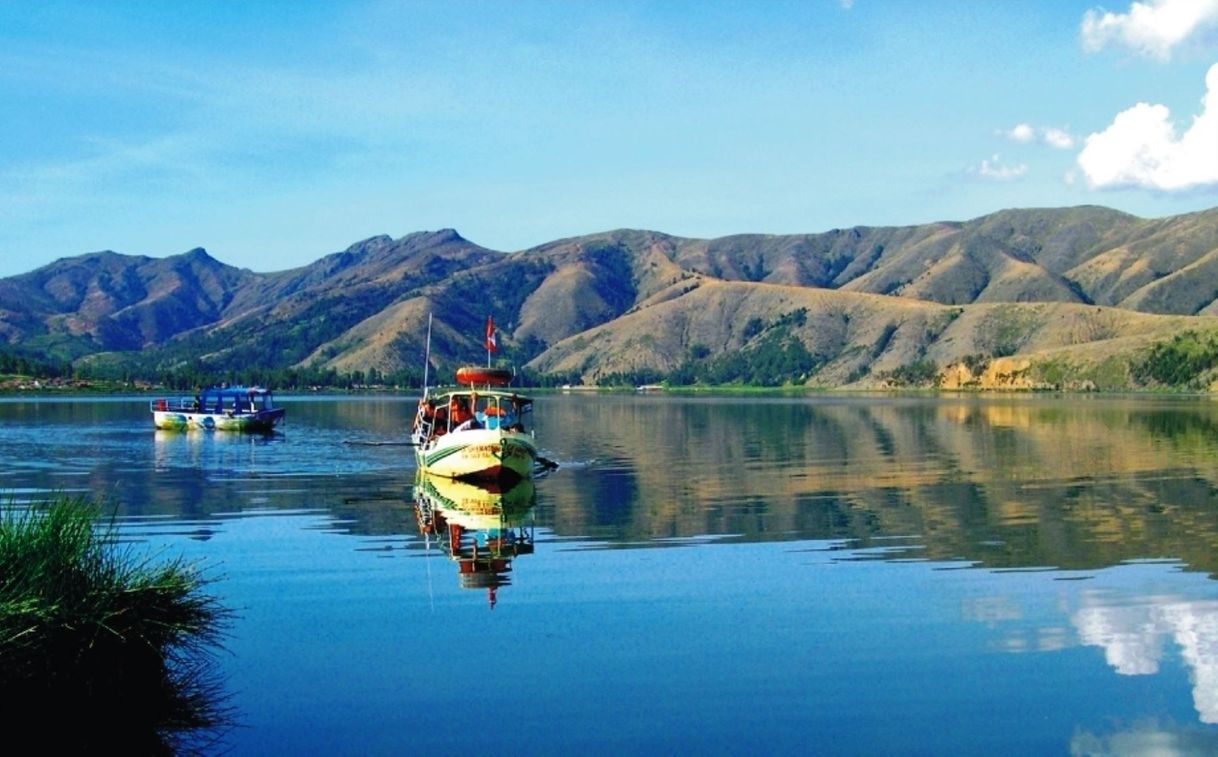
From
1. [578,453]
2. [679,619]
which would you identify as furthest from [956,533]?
[578,453]

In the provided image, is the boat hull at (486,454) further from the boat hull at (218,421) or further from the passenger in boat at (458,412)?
the boat hull at (218,421)

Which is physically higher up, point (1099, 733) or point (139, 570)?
point (139, 570)

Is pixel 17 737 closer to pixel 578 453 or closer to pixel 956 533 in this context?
pixel 956 533

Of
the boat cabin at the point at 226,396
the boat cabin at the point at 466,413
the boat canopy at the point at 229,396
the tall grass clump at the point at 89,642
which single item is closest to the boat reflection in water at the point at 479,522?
the boat cabin at the point at 466,413

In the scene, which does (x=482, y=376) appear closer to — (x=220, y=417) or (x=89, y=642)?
(x=89, y=642)

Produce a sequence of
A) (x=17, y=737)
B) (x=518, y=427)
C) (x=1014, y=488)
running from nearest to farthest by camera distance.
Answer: (x=17, y=737)
(x=1014, y=488)
(x=518, y=427)

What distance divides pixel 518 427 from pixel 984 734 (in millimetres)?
40907

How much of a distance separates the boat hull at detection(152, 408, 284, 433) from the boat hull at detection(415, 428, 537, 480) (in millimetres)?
49991

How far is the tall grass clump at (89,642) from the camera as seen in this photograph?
47.9 feet

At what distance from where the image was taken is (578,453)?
72500 mm

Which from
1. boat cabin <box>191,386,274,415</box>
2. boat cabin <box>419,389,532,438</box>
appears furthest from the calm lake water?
boat cabin <box>191,386,274,415</box>

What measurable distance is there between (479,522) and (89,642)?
24198 mm

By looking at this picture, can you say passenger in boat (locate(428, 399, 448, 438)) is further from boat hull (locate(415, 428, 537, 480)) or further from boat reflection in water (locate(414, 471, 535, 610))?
boat hull (locate(415, 428, 537, 480))

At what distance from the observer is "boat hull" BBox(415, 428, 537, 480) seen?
5181 centimetres
